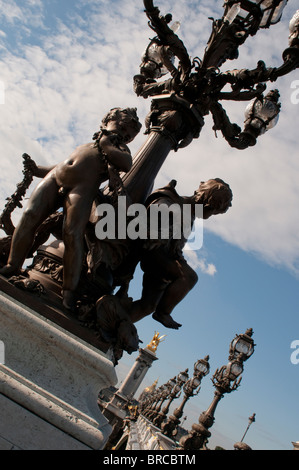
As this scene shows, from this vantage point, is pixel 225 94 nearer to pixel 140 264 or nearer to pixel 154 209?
pixel 154 209

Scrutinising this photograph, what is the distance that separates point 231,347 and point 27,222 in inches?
333

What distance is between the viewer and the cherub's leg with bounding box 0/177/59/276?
11.0 feet

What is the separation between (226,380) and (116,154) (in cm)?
850

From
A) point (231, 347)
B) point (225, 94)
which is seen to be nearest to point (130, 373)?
point (231, 347)

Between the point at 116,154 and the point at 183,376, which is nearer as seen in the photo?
the point at 116,154

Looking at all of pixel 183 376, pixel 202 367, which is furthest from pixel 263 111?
pixel 183 376

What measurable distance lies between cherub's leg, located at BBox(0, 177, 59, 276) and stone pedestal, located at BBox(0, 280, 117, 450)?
390 mm

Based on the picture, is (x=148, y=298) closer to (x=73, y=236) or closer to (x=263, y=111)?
(x=73, y=236)

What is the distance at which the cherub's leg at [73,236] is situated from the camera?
3.35m
